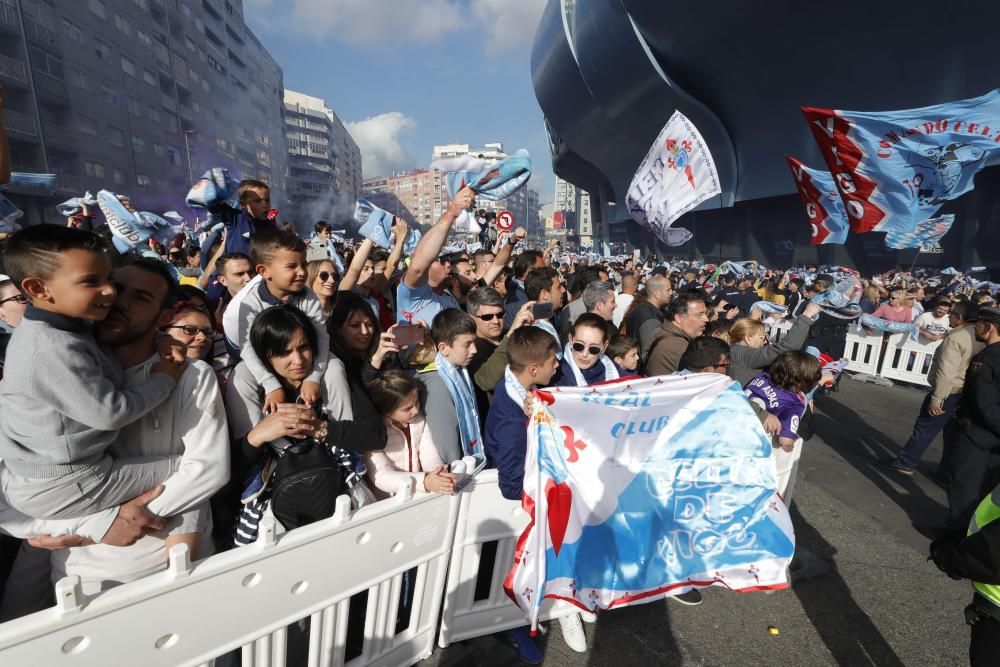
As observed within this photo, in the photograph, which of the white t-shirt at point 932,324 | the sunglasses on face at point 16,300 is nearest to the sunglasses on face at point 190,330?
the sunglasses on face at point 16,300

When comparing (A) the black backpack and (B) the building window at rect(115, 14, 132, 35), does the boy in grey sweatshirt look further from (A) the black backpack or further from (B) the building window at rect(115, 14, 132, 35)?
(B) the building window at rect(115, 14, 132, 35)

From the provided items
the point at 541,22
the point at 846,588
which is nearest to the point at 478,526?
the point at 846,588

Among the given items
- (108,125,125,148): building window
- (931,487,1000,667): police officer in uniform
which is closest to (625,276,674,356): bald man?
(931,487,1000,667): police officer in uniform

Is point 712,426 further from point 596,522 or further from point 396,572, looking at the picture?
point 396,572

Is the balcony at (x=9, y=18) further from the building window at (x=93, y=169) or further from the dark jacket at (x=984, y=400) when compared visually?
the dark jacket at (x=984, y=400)

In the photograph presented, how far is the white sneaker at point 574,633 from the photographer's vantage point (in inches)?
104

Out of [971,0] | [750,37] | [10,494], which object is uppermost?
[750,37]

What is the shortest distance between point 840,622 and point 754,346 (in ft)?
7.16

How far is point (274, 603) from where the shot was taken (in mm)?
1671

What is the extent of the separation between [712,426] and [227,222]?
13.6 ft

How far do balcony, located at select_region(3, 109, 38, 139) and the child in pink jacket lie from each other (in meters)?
31.0

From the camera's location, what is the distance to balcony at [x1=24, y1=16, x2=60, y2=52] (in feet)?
74.0

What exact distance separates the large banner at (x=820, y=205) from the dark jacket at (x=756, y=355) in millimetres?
7684

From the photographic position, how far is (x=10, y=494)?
142 cm
